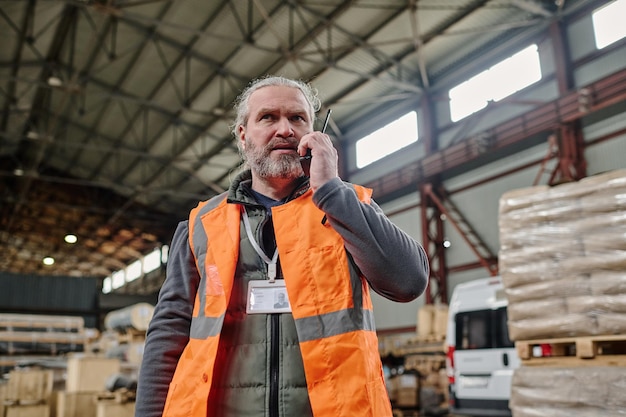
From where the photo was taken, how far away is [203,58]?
13.7 metres

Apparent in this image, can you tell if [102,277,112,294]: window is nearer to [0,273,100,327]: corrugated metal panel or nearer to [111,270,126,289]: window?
[111,270,126,289]: window

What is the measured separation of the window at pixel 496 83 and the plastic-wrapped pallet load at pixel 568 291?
27.0 feet

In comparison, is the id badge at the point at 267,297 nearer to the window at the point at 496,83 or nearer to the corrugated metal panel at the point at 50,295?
the window at the point at 496,83

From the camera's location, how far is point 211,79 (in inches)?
567

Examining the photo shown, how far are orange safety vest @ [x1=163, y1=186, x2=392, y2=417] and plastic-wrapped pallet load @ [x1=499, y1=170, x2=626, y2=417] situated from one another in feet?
9.50

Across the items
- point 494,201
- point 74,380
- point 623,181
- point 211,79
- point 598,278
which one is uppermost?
point 211,79

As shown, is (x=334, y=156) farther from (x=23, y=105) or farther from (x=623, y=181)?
(x=23, y=105)

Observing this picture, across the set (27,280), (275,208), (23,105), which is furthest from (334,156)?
(27,280)

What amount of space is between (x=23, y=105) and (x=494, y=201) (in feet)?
45.0

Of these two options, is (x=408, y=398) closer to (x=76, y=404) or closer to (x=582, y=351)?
(x=76, y=404)

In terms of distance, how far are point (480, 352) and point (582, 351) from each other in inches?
185

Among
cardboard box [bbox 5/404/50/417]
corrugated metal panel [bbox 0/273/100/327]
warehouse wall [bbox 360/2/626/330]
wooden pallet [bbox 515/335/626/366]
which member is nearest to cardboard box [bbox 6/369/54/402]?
cardboard box [bbox 5/404/50/417]

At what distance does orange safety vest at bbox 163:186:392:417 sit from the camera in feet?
5.23

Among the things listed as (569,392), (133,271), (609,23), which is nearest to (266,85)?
(569,392)
